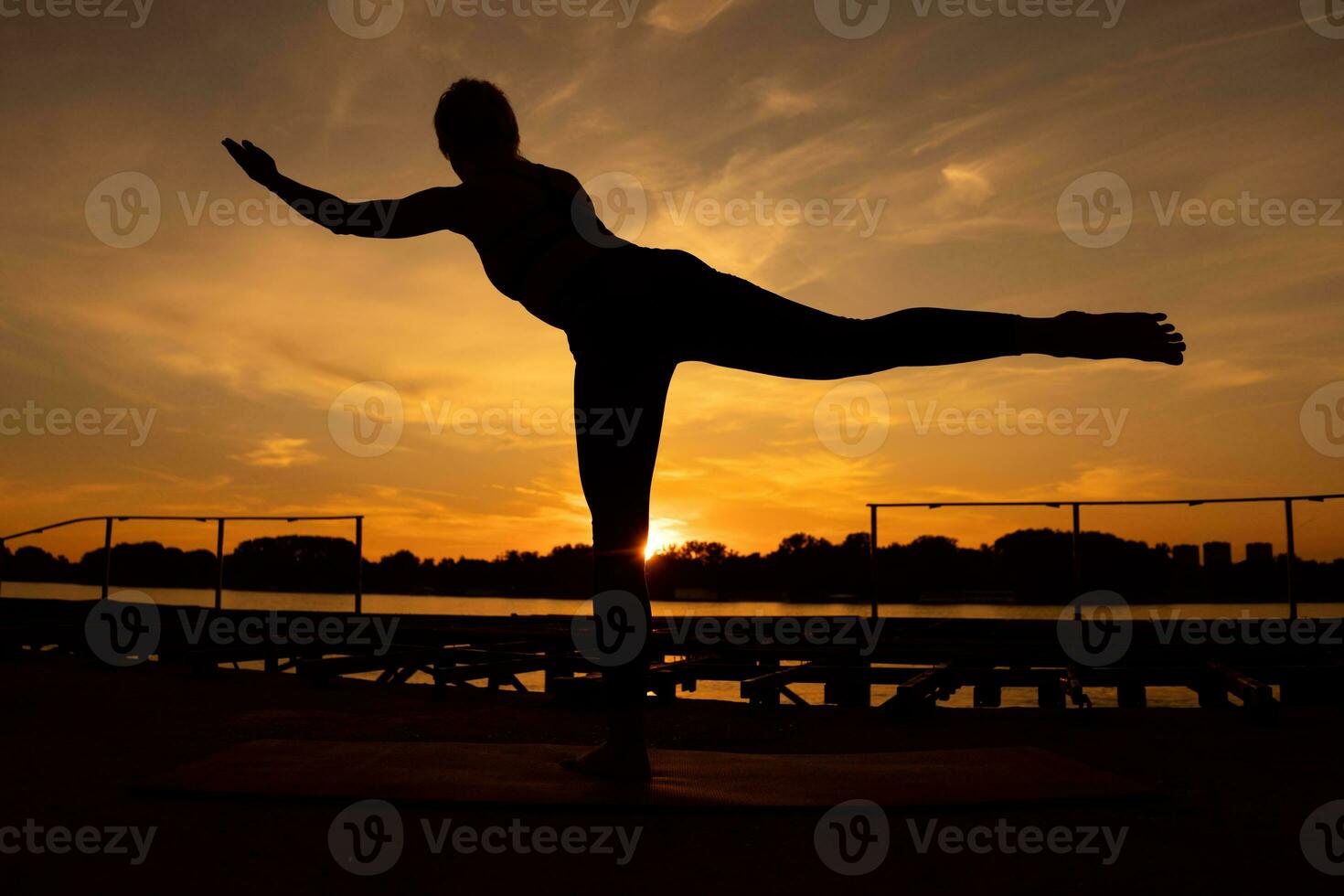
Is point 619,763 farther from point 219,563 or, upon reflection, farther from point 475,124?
point 219,563

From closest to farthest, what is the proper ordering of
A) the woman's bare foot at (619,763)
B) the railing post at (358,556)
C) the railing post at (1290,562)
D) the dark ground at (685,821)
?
the dark ground at (685,821) < the woman's bare foot at (619,763) < the railing post at (1290,562) < the railing post at (358,556)

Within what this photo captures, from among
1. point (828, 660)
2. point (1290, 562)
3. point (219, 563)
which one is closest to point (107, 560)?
point (219, 563)

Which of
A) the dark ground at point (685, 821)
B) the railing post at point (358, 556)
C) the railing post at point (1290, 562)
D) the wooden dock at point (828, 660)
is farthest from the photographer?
the railing post at point (358, 556)

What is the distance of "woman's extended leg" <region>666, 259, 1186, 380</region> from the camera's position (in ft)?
6.75

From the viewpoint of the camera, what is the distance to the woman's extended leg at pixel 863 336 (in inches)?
81.0

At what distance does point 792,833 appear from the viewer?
1.59 meters

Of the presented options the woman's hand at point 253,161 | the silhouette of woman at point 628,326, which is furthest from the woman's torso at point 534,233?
the woman's hand at point 253,161

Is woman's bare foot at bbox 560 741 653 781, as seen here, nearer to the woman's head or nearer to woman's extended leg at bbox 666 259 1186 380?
woman's extended leg at bbox 666 259 1186 380

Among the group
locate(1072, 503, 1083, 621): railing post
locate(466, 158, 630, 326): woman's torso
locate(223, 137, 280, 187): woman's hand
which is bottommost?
locate(1072, 503, 1083, 621): railing post

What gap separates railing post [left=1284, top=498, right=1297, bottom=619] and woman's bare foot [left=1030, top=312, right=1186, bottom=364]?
526cm

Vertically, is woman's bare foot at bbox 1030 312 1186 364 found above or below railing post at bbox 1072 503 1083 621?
above

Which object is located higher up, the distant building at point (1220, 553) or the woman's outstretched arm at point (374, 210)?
the woman's outstretched arm at point (374, 210)

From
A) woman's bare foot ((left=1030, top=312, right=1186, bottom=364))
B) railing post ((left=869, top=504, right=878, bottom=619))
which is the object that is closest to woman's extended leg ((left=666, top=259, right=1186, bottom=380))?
woman's bare foot ((left=1030, top=312, right=1186, bottom=364))

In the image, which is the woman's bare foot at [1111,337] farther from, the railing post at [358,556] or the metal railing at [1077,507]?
the railing post at [358,556]
